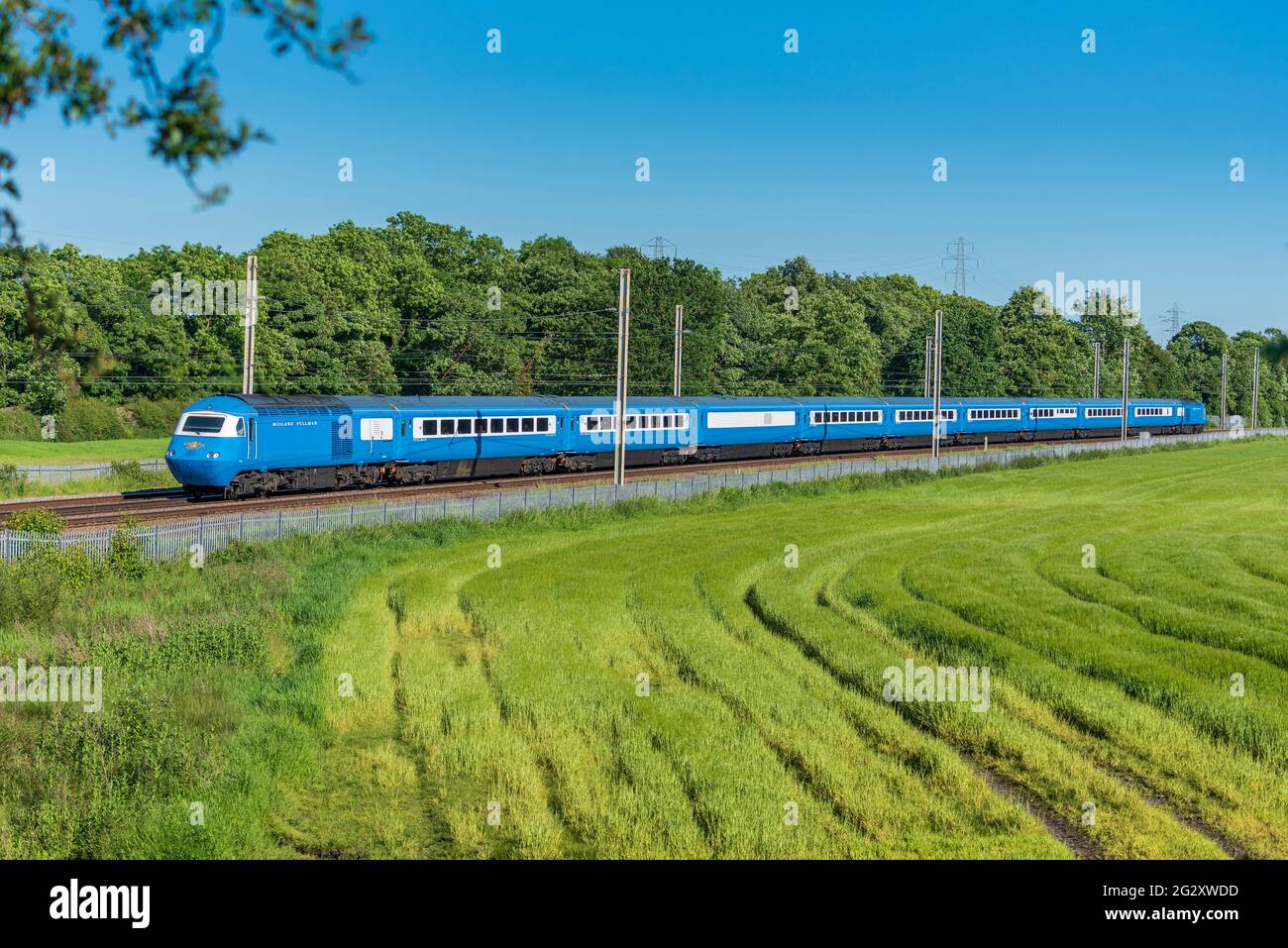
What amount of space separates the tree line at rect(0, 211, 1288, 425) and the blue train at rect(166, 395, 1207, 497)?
17.5m

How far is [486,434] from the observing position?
45812 mm

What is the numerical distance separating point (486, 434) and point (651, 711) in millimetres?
30061

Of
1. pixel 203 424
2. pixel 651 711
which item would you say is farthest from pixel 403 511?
pixel 651 711

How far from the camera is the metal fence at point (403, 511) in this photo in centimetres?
2711

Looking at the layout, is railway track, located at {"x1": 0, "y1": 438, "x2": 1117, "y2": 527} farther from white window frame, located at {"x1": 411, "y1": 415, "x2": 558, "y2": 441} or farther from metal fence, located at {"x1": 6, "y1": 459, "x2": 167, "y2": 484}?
metal fence, located at {"x1": 6, "y1": 459, "x2": 167, "y2": 484}

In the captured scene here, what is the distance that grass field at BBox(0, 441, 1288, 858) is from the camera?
41.3 feet

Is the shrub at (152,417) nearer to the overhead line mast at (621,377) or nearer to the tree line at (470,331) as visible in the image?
the tree line at (470,331)

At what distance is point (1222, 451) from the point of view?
87.4 m

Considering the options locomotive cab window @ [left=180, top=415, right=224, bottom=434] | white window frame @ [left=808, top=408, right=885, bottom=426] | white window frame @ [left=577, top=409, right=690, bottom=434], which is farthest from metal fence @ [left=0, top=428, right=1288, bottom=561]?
white window frame @ [left=577, top=409, right=690, bottom=434]

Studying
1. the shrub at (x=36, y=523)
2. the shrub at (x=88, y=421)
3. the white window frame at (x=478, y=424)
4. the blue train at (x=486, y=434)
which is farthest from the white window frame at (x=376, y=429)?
the shrub at (x=88, y=421)

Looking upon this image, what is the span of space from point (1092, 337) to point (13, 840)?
467ft
